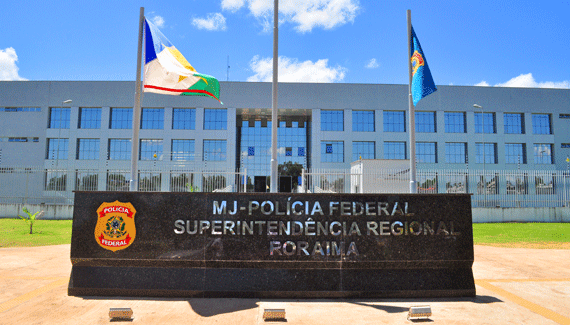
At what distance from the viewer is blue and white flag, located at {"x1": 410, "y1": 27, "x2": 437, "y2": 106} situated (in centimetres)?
822

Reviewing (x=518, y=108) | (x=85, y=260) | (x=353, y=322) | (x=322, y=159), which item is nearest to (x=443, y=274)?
(x=353, y=322)

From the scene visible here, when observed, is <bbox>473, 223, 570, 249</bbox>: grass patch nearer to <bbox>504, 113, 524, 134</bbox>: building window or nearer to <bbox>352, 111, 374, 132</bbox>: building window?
<bbox>352, 111, 374, 132</bbox>: building window

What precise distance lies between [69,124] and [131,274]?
126 feet

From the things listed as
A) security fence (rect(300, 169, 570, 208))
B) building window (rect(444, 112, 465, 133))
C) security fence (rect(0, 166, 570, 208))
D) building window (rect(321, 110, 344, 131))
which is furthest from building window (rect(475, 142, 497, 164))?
building window (rect(321, 110, 344, 131))

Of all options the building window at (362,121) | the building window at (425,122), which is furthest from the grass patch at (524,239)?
the building window at (425,122)

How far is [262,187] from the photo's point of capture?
127 feet

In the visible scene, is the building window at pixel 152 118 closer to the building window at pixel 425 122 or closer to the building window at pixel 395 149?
the building window at pixel 395 149

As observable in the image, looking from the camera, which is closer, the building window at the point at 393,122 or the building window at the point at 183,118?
the building window at the point at 183,118

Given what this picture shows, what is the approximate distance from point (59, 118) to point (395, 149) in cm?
3700

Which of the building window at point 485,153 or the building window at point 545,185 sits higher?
the building window at point 485,153

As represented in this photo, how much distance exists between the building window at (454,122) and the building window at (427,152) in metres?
2.51

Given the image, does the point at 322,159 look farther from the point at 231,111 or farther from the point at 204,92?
the point at 204,92

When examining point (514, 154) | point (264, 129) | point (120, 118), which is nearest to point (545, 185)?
point (514, 154)

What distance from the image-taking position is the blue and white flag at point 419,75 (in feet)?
27.0
